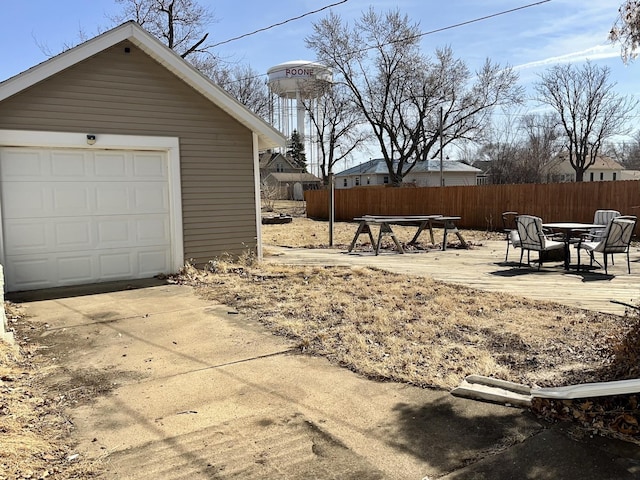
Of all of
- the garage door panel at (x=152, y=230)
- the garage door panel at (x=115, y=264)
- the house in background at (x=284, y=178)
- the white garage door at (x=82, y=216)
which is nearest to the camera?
the white garage door at (x=82, y=216)

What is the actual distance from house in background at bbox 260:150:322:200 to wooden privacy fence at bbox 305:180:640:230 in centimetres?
788

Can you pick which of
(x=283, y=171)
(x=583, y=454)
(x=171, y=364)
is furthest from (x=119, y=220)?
(x=283, y=171)

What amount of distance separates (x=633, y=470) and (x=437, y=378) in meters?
1.52

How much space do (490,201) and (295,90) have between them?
31.8m

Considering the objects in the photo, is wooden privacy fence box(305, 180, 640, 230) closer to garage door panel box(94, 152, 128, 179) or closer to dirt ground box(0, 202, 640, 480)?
dirt ground box(0, 202, 640, 480)

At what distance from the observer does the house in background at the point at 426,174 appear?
41688 mm

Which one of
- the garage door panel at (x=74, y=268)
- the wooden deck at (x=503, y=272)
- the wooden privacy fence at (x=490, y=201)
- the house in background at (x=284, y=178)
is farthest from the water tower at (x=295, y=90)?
the garage door panel at (x=74, y=268)

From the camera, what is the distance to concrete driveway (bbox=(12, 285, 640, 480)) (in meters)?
2.70

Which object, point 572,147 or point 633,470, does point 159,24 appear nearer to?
point 633,470

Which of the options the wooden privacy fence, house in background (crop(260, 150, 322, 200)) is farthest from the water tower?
the wooden privacy fence

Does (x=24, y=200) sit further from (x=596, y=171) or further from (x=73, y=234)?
(x=596, y=171)

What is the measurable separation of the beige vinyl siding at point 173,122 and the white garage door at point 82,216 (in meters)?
0.44

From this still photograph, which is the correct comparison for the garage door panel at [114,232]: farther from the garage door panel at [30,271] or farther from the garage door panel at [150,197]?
the garage door panel at [30,271]

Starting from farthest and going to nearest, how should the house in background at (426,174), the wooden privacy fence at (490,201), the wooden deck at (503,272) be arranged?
the house in background at (426,174) → the wooden privacy fence at (490,201) → the wooden deck at (503,272)
